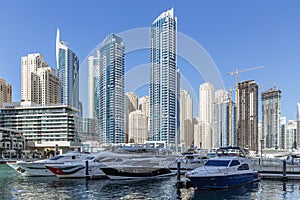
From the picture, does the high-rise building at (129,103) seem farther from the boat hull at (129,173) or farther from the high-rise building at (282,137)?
the boat hull at (129,173)

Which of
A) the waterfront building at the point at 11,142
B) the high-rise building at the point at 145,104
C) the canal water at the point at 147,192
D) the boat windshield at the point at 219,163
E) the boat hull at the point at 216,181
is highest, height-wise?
the high-rise building at the point at 145,104

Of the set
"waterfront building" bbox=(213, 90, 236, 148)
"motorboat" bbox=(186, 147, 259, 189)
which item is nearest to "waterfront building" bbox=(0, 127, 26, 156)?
"waterfront building" bbox=(213, 90, 236, 148)

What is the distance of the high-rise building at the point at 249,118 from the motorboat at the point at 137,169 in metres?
78.1

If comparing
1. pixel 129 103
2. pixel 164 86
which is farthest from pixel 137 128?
pixel 164 86

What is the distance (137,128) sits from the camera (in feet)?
353

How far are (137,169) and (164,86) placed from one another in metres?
82.9

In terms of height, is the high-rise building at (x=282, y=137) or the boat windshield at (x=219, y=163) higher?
the boat windshield at (x=219, y=163)

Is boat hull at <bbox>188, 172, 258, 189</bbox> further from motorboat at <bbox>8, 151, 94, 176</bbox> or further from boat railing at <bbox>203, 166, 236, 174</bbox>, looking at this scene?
motorboat at <bbox>8, 151, 94, 176</bbox>

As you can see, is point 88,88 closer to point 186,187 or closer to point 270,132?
point 270,132

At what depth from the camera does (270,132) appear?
414 feet

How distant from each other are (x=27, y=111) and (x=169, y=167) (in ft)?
401

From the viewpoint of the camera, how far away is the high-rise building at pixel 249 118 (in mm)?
114213

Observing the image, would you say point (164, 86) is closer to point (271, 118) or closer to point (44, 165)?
point (271, 118)

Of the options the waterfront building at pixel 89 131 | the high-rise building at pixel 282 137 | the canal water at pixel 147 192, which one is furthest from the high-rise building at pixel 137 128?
the canal water at pixel 147 192
